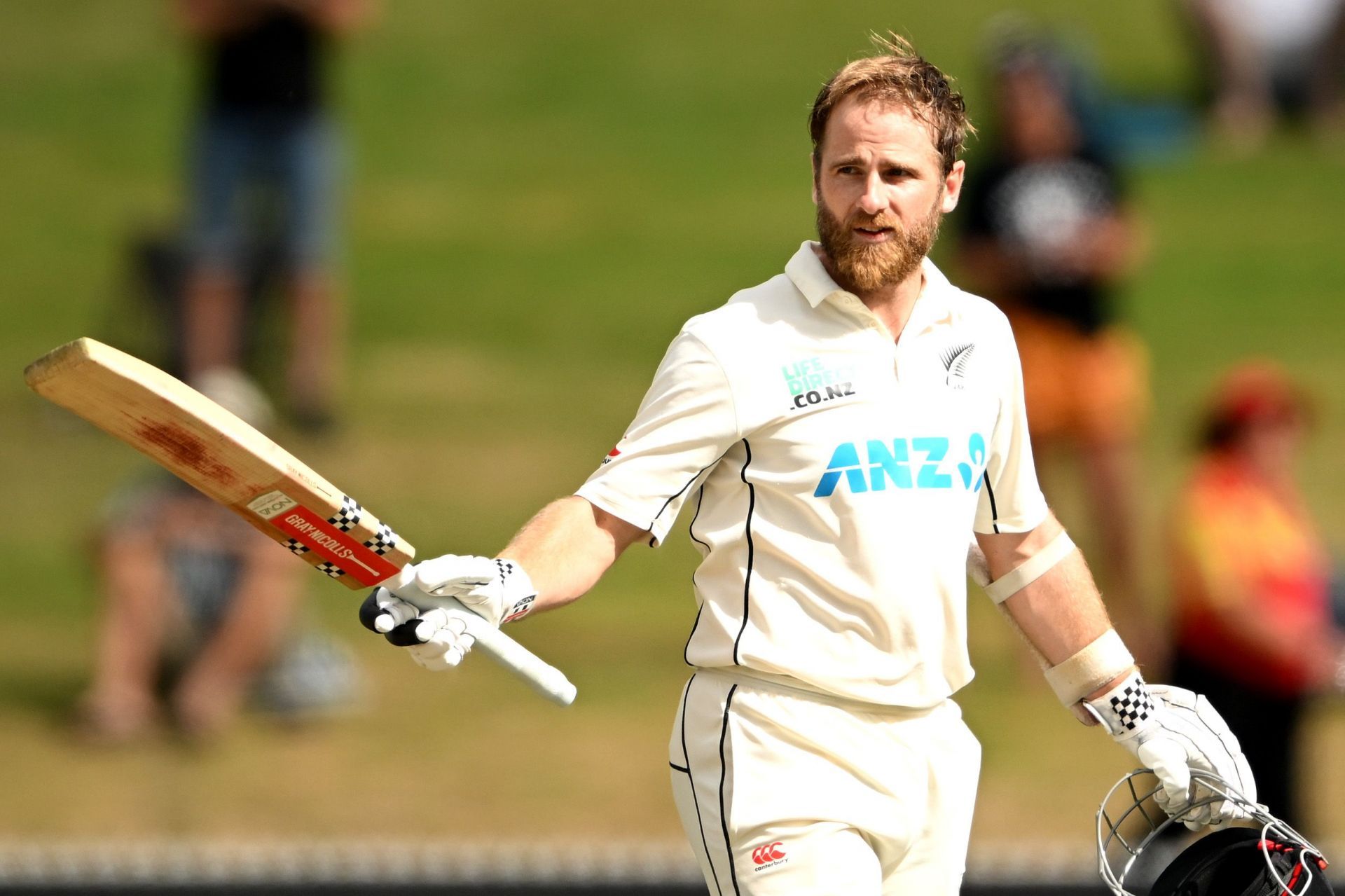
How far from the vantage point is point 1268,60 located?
14.8m

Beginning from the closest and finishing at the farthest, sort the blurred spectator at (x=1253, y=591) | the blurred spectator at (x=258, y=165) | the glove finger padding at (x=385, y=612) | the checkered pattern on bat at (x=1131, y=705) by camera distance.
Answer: the glove finger padding at (x=385, y=612) < the checkered pattern on bat at (x=1131, y=705) < the blurred spectator at (x=1253, y=591) < the blurred spectator at (x=258, y=165)

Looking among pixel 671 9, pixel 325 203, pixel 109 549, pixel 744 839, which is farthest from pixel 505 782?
pixel 671 9

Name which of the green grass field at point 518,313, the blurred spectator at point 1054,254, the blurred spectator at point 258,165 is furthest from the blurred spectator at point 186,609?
the blurred spectator at point 1054,254

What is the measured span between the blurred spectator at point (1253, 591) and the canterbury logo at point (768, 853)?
3919 mm

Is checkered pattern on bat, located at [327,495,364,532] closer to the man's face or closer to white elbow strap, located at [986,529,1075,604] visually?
the man's face

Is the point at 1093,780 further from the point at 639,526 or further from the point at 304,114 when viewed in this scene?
the point at 639,526

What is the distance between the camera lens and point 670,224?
13.4 m

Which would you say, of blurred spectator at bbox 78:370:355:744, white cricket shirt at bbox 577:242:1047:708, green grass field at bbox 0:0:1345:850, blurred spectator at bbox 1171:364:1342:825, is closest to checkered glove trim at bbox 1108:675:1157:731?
white cricket shirt at bbox 577:242:1047:708

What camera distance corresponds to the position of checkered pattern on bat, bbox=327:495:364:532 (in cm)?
338

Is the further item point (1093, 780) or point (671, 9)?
point (671, 9)

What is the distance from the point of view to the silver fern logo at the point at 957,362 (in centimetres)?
360

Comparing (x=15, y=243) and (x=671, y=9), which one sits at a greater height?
(x=671, y=9)

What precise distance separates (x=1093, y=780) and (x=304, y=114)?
4849 millimetres

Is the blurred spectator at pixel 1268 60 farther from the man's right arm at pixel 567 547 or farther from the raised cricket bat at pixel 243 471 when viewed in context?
the raised cricket bat at pixel 243 471
